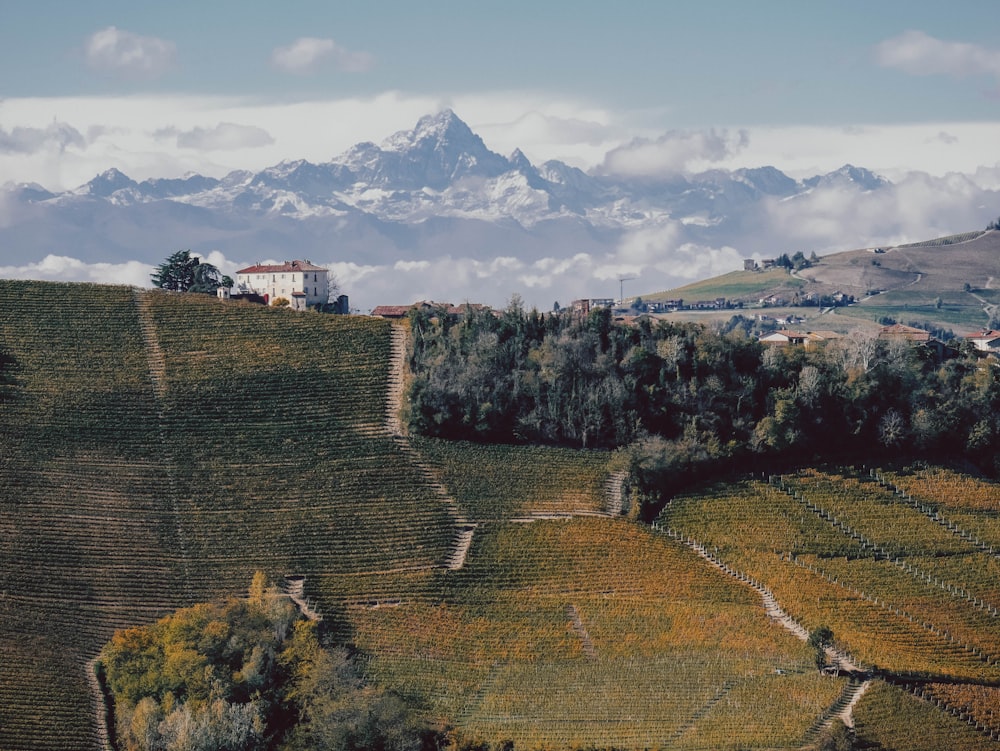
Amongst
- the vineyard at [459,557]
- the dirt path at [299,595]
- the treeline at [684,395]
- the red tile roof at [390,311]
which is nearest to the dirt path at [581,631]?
the vineyard at [459,557]

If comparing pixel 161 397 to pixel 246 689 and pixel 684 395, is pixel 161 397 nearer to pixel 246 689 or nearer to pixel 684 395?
pixel 246 689

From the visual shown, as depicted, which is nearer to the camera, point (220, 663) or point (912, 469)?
point (220, 663)

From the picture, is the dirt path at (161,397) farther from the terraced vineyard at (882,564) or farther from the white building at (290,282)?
the terraced vineyard at (882,564)

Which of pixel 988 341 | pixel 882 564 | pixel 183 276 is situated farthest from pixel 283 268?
pixel 988 341

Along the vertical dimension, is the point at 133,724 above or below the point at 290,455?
below

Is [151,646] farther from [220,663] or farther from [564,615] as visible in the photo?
[564,615]

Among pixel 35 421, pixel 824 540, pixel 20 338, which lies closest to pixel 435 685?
pixel 824 540
